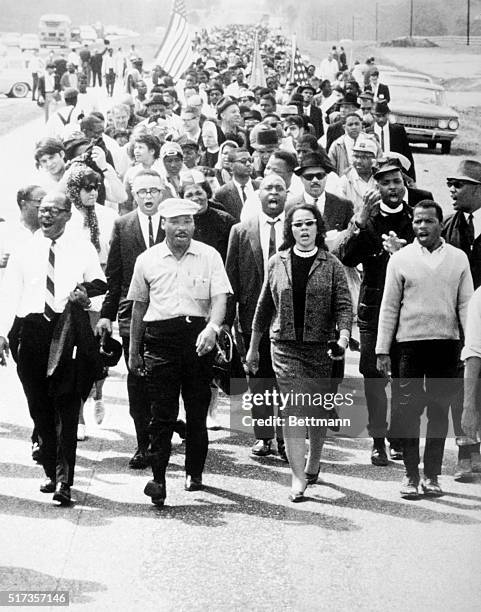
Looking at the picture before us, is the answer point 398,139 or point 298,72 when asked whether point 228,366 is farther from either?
point 298,72

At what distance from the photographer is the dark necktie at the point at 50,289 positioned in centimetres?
660

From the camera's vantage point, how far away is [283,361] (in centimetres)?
671

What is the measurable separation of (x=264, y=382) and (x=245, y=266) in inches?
27.0

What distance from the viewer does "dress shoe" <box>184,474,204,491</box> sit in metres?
6.76

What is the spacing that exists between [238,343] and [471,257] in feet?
4.97

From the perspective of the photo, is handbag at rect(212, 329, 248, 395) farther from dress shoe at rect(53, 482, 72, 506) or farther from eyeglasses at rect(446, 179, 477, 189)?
eyeglasses at rect(446, 179, 477, 189)

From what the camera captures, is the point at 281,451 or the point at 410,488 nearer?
the point at 410,488

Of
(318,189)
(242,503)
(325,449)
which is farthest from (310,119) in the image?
(242,503)

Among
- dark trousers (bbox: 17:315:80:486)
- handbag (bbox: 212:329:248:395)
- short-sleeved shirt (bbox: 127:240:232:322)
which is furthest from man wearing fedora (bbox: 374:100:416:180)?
dark trousers (bbox: 17:315:80:486)

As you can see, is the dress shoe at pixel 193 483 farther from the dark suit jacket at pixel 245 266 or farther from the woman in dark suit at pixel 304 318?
the dark suit jacket at pixel 245 266

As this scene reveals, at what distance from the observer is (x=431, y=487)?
6.70 meters

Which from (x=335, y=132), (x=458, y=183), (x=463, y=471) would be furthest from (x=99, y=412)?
(x=335, y=132)

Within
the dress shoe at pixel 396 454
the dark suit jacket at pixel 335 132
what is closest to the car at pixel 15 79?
the dark suit jacket at pixel 335 132

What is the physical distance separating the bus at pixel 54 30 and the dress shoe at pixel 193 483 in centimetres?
425
